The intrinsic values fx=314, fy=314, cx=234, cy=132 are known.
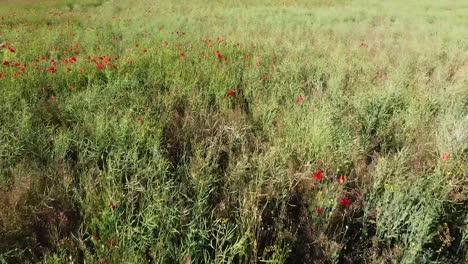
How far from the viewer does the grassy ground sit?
6.57 feet

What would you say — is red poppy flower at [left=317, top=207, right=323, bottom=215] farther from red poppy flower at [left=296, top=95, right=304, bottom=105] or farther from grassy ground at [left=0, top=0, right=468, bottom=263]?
red poppy flower at [left=296, top=95, right=304, bottom=105]

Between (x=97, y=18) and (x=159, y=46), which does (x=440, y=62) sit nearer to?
(x=159, y=46)

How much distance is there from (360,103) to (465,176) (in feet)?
4.90

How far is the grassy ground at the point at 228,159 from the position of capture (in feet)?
6.57

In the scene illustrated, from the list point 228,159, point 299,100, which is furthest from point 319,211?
point 299,100

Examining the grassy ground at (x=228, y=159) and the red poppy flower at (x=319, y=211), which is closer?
the grassy ground at (x=228, y=159)

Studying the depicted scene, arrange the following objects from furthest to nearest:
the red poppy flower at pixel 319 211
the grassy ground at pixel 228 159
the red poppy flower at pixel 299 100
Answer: the red poppy flower at pixel 299 100, the red poppy flower at pixel 319 211, the grassy ground at pixel 228 159

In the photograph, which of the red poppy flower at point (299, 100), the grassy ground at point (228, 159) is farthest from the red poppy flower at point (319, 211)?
the red poppy flower at point (299, 100)

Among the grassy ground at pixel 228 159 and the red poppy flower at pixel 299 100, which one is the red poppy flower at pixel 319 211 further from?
the red poppy flower at pixel 299 100

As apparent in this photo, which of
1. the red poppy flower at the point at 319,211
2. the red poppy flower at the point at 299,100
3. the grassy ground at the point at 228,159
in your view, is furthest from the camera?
the red poppy flower at the point at 299,100

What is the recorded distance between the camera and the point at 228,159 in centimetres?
299

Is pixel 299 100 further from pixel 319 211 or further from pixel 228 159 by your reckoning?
pixel 319 211

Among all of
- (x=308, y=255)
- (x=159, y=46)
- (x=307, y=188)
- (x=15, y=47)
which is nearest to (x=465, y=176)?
(x=307, y=188)

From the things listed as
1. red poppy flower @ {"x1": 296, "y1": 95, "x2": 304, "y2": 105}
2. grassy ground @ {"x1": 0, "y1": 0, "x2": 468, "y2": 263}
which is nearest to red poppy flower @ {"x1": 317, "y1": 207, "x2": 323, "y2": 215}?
grassy ground @ {"x1": 0, "y1": 0, "x2": 468, "y2": 263}
